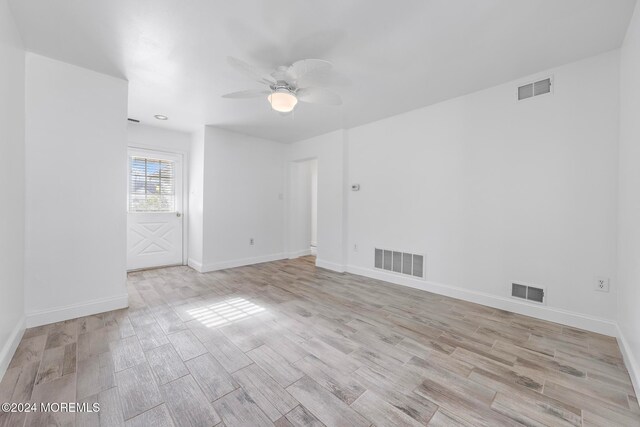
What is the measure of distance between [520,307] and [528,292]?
0.18 meters

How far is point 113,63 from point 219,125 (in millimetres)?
1860

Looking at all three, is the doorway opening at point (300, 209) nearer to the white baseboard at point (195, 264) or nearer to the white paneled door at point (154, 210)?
the white baseboard at point (195, 264)

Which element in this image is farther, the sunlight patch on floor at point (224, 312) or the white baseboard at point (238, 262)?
the white baseboard at point (238, 262)

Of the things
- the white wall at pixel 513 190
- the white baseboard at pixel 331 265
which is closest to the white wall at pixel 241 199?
the white baseboard at pixel 331 265

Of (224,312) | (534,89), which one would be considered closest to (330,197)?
(224,312)

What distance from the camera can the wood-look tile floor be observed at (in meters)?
1.38

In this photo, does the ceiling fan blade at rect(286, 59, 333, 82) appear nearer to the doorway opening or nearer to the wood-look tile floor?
the wood-look tile floor

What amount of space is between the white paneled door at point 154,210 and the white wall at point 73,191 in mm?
1800

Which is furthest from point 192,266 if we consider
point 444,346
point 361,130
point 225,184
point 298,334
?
point 444,346

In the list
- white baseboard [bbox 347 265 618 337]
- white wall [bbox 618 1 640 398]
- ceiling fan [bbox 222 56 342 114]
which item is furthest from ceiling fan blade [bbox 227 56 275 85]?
white baseboard [bbox 347 265 618 337]

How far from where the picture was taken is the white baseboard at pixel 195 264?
4.32 meters

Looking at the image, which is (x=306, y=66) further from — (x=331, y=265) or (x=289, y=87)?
(x=331, y=265)

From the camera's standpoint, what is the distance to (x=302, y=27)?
190 cm

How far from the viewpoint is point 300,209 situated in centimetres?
568
